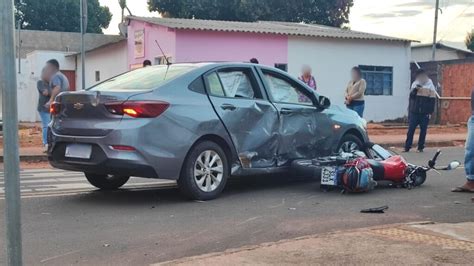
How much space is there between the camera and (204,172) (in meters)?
7.11

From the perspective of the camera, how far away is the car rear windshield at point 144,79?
23.3 feet

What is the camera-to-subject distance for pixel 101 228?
19.2 feet

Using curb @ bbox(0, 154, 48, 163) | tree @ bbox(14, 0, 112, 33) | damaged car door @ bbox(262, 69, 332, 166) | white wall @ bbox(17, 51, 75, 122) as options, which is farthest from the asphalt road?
tree @ bbox(14, 0, 112, 33)

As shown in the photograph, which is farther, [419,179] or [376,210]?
[419,179]

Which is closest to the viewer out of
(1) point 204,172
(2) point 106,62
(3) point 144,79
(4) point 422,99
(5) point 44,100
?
(1) point 204,172

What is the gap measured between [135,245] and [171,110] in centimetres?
193

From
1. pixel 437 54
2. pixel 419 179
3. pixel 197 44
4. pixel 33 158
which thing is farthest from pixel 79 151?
pixel 437 54

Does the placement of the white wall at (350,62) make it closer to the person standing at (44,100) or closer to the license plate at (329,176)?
the person standing at (44,100)

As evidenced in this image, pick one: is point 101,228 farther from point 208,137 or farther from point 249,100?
point 249,100

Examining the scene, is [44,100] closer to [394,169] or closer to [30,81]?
[394,169]

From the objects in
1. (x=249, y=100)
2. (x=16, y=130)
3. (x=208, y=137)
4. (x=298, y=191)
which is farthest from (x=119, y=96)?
(x=16, y=130)

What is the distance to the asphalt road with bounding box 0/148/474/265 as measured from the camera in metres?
5.19

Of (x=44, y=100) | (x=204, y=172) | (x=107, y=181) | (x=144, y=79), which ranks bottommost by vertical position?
(x=107, y=181)

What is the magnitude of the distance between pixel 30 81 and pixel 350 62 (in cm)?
1507
